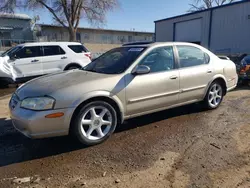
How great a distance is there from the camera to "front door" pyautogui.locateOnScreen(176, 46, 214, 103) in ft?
14.8

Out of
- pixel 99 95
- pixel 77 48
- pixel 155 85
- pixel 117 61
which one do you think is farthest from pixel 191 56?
pixel 77 48

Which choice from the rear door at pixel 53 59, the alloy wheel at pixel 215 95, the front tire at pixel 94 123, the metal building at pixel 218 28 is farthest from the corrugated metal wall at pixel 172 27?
the front tire at pixel 94 123

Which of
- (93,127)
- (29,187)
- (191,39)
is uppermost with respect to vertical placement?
(191,39)

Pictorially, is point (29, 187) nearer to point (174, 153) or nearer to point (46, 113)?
point (46, 113)

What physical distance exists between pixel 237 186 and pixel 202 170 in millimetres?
426

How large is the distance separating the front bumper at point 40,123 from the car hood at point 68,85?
24 centimetres

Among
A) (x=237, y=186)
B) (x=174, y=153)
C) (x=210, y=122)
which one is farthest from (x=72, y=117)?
(x=210, y=122)

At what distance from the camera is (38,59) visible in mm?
9375

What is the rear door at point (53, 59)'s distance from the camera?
9.55m

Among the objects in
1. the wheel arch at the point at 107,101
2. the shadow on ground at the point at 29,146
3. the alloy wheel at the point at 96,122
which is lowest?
the shadow on ground at the point at 29,146

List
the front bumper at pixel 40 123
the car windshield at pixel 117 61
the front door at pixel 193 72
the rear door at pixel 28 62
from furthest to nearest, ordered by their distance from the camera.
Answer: the rear door at pixel 28 62 < the front door at pixel 193 72 < the car windshield at pixel 117 61 < the front bumper at pixel 40 123

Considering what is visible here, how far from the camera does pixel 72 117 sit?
3.31m

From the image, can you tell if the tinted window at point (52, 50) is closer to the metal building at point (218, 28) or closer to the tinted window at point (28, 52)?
the tinted window at point (28, 52)

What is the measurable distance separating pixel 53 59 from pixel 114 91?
6846mm
